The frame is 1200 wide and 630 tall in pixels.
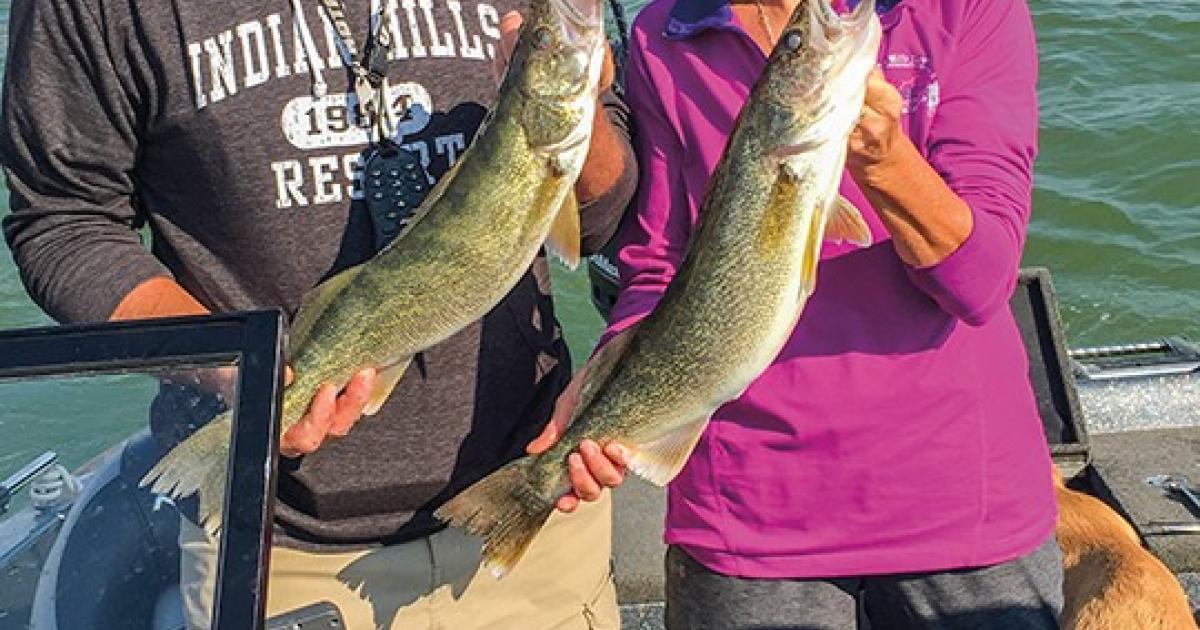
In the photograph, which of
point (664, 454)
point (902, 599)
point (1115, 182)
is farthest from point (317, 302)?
point (1115, 182)

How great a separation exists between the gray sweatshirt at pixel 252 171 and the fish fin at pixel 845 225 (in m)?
0.54

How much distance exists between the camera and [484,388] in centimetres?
282

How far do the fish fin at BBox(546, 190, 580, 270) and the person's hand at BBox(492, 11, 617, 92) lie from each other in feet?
0.77

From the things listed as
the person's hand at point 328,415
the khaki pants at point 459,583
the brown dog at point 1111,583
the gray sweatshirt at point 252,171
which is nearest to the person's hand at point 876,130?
the gray sweatshirt at point 252,171

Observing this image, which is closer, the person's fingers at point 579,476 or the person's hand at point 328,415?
the person's hand at point 328,415

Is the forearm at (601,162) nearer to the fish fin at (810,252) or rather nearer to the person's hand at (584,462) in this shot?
the person's hand at (584,462)

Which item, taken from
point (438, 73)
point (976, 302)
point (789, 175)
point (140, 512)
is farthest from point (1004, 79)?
point (140, 512)

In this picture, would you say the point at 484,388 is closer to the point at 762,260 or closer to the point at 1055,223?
the point at 762,260

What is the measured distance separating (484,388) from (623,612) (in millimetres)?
1851

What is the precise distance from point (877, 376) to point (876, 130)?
2.15 feet

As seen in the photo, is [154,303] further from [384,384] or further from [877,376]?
[877,376]

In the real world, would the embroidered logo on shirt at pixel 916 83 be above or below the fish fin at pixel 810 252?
above

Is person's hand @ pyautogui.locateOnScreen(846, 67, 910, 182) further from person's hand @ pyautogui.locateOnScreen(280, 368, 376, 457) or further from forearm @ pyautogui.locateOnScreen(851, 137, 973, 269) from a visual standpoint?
person's hand @ pyautogui.locateOnScreen(280, 368, 376, 457)

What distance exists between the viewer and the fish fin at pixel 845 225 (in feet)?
7.67
